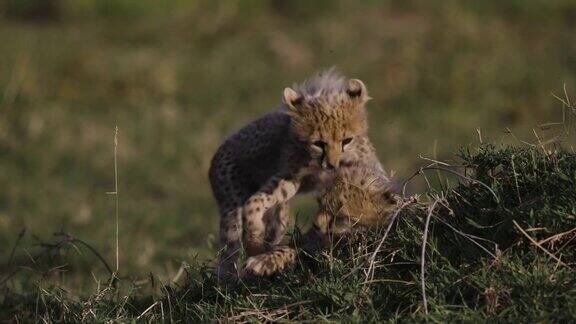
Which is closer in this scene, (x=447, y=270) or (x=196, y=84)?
(x=447, y=270)

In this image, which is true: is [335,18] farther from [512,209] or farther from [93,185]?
[512,209]

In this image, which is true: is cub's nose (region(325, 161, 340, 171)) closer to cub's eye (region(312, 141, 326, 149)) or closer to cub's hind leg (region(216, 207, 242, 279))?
cub's eye (region(312, 141, 326, 149))

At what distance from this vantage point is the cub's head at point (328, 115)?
17.0ft

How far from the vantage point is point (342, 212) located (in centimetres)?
454

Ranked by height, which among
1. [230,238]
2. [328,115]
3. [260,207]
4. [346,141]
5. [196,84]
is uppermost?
[328,115]

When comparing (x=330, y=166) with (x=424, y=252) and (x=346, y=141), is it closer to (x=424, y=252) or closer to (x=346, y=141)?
(x=346, y=141)

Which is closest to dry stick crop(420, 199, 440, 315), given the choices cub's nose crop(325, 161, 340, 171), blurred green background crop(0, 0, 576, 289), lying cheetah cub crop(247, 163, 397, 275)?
lying cheetah cub crop(247, 163, 397, 275)

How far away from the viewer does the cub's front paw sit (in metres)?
4.50

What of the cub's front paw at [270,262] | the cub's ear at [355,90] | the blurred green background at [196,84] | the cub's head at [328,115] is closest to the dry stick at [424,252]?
the cub's front paw at [270,262]

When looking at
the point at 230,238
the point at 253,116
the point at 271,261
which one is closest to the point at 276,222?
the point at 230,238

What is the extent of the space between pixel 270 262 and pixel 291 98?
3.48 ft

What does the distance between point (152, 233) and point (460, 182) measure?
14.2ft

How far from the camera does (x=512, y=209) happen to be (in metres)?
4.33

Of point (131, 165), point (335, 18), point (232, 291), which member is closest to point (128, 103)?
point (131, 165)
